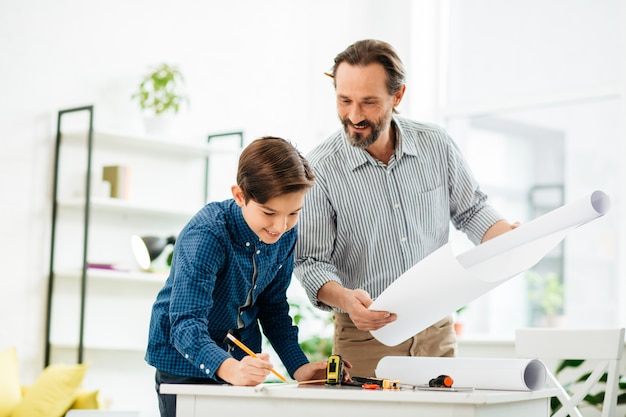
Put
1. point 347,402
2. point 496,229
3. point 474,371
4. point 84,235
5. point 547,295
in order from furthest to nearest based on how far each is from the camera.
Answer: point 547,295, point 84,235, point 496,229, point 474,371, point 347,402

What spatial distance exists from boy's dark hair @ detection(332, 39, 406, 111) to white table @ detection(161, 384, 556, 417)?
89cm

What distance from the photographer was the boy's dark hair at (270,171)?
5.32 ft

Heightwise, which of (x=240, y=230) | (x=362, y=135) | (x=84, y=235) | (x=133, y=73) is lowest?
(x=84, y=235)

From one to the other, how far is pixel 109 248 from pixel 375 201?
265cm

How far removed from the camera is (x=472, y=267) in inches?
64.1

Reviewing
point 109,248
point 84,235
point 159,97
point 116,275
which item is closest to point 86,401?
point 116,275

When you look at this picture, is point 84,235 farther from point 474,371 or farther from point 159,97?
point 474,371

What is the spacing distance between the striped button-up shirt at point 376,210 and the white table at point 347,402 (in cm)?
67

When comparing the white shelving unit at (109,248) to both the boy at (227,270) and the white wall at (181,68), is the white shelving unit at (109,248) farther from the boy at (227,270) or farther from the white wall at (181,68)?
the boy at (227,270)

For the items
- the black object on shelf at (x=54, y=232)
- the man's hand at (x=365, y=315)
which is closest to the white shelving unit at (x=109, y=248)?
the black object on shelf at (x=54, y=232)

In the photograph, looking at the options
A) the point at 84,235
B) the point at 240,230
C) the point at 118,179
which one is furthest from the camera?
the point at 118,179

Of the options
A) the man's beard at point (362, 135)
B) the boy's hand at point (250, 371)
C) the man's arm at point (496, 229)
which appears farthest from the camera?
the man's arm at point (496, 229)

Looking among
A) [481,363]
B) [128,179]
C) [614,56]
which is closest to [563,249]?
[614,56]

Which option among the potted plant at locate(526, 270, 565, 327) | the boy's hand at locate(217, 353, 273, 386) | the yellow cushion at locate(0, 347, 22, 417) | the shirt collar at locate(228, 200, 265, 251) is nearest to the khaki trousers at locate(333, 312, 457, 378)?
the shirt collar at locate(228, 200, 265, 251)
